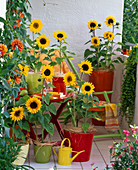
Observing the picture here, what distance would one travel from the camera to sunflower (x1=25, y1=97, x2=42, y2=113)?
310 cm

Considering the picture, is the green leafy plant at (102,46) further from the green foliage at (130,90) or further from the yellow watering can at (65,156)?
the yellow watering can at (65,156)

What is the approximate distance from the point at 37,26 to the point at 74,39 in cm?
189

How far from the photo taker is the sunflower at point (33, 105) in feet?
10.2

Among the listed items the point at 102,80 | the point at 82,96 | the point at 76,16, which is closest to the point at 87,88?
the point at 82,96

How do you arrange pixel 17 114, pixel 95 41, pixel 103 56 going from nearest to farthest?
pixel 17 114 → pixel 95 41 → pixel 103 56

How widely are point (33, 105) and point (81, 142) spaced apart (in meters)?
0.75

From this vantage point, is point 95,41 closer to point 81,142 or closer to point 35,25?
point 35,25

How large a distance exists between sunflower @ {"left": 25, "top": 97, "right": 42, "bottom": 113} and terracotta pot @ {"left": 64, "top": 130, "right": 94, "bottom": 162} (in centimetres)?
62

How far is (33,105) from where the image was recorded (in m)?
3.11

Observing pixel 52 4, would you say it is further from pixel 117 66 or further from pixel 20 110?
pixel 20 110

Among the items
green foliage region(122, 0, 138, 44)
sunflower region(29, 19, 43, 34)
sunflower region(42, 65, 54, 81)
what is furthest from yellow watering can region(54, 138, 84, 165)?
green foliage region(122, 0, 138, 44)

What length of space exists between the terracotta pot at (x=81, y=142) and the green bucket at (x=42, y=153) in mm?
239

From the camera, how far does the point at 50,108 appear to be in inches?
133

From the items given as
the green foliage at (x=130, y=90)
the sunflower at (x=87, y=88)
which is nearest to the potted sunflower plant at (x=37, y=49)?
the sunflower at (x=87, y=88)
